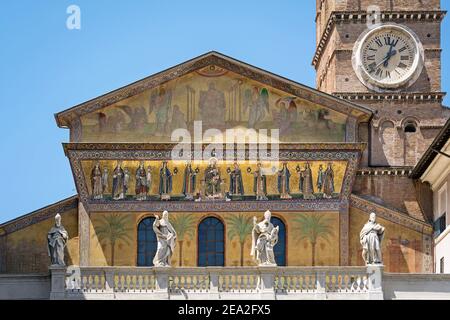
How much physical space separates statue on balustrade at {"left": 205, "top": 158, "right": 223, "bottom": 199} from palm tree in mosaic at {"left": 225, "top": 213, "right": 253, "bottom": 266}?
0.75 metres

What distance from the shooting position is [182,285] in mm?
47781

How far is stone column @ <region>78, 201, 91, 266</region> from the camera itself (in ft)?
178

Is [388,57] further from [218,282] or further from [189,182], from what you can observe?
[218,282]

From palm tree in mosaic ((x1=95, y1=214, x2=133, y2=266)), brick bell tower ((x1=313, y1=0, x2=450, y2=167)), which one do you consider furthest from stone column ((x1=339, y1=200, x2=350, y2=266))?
brick bell tower ((x1=313, y1=0, x2=450, y2=167))

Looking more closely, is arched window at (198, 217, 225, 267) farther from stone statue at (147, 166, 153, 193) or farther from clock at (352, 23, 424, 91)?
clock at (352, 23, 424, 91)

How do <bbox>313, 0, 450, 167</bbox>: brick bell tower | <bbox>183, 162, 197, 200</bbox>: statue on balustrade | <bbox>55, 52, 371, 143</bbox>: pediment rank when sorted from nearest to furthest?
<bbox>183, 162, 197, 200</bbox>: statue on balustrade
<bbox>55, 52, 371, 143</bbox>: pediment
<bbox>313, 0, 450, 167</bbox>: brick bell tower

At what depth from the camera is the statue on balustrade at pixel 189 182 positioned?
5466 centimetres

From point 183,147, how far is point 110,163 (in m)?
2.16

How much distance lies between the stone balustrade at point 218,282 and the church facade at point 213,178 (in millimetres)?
6154

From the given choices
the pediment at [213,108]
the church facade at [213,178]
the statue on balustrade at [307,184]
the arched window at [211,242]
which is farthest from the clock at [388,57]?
the arched window at [211,242]

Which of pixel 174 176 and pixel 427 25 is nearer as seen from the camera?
pixel 174 176
